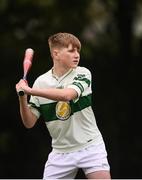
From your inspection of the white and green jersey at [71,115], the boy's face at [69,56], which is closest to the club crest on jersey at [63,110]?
the white and green jersey at [71,115]

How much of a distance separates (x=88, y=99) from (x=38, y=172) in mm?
6618

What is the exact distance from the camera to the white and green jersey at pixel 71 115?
260 inches

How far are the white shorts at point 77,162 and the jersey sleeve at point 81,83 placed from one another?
0.44 m

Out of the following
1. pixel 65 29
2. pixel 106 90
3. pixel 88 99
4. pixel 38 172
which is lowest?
pixel 38 172

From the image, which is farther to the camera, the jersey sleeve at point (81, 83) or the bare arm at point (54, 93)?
the jersey sleeve at point (81, 83)

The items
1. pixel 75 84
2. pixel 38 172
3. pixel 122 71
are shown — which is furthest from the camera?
pixel 122 71

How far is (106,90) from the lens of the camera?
44.8ft

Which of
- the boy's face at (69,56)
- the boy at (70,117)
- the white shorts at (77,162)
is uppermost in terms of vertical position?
the boy's face at (69,56)

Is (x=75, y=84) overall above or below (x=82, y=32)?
above

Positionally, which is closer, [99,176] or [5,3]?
[99,176]

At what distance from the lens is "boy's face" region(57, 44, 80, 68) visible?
6.59 meters

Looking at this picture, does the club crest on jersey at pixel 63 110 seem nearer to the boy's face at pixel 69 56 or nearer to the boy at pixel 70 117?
the boy at pixel 70 117

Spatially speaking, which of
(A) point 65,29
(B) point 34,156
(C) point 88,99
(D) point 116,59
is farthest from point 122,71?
(C) point 88,99

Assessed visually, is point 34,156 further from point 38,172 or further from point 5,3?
point 5,3
